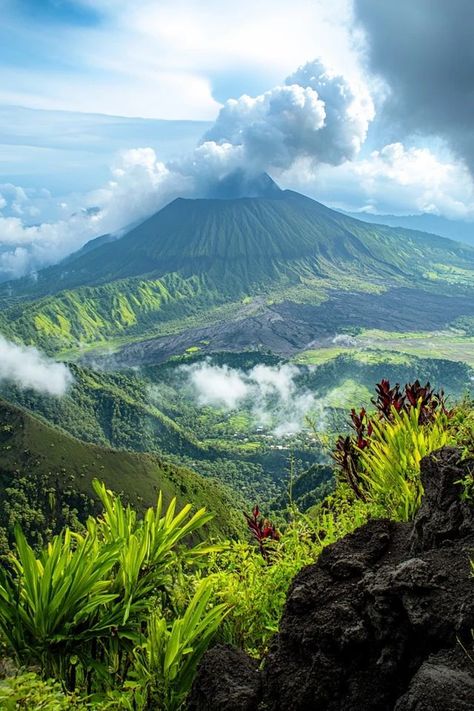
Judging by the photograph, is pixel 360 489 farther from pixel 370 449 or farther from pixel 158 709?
pixel 158 709

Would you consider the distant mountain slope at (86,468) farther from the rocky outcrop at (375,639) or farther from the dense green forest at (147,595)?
the rocky outcrop at (375,639)

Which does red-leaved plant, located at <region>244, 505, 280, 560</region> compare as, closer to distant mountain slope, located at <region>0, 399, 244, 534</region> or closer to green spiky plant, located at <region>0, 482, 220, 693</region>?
green spiky plant, located at <region>0, 482, 220, 693</region>

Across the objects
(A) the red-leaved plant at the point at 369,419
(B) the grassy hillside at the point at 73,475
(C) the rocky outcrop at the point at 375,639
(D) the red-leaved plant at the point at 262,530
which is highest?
(A) the red-leaved plant at the point at 369,419

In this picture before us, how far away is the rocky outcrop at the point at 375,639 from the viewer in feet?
10.00

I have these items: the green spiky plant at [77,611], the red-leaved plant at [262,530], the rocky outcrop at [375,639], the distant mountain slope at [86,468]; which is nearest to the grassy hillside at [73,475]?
the distant mountain slope at [86,468]

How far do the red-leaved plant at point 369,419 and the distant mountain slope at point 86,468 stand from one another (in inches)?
4036

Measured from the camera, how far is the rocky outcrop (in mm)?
3047

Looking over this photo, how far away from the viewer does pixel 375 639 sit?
3.36 m

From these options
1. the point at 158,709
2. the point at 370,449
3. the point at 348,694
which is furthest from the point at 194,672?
the point at 370,449

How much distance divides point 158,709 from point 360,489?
3.17m

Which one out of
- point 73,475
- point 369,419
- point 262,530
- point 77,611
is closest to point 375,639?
point 77,611

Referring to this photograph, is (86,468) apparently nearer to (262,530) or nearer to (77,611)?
(262,530)

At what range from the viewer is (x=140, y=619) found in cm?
425

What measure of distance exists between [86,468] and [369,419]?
11983 cm
